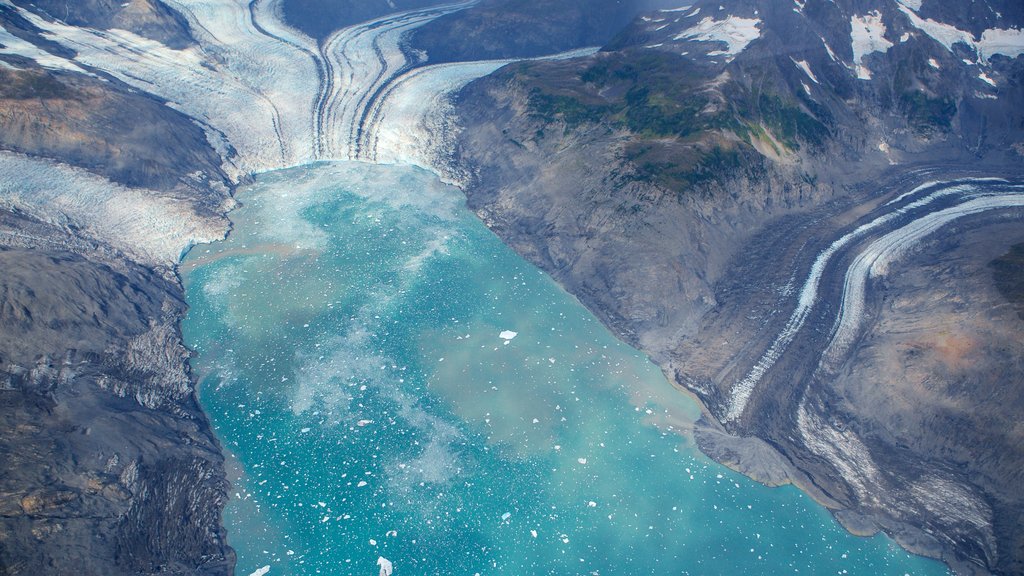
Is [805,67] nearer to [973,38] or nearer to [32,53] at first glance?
[973,38]

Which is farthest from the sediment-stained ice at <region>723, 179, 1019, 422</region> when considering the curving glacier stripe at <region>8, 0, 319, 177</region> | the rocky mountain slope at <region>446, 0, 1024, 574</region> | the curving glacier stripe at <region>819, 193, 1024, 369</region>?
the curving glacier stripe at <region>8, 0, 319, 177</region>

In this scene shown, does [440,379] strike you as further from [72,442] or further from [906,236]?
[906,236]

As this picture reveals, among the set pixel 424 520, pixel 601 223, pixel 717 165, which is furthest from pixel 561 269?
pixel 424 520

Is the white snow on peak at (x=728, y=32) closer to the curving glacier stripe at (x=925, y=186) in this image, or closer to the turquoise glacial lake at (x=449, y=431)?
the curving glacier stripe at (x=925, y=186)

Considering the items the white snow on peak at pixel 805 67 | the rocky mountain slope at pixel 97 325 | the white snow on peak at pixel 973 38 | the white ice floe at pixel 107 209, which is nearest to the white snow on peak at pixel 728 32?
the white snow on peak at pixel 805 67

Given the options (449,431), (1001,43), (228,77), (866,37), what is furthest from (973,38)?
(228,77)
